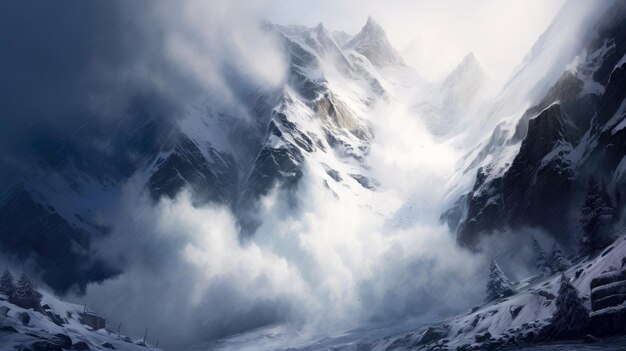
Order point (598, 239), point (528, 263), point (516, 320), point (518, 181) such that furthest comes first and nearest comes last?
point (518, 181)
point (528, 263)
point (598, 239)
point (516, 320)

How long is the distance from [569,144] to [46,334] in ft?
507

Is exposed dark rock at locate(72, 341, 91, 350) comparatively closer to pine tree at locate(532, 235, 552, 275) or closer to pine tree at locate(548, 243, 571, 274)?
pine tree at locate(548, 243, 571, 274)

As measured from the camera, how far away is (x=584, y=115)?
166m

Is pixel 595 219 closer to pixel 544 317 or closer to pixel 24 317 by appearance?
pixel 544 317

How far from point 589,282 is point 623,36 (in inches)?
4548

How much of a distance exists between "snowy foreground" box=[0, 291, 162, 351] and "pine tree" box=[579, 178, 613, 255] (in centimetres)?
10652

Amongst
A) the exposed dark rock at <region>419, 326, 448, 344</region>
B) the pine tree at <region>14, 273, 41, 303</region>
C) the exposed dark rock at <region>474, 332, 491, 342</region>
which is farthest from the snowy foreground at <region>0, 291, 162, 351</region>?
the exposed dark rock at <region>474, 332, 491, 342</region>

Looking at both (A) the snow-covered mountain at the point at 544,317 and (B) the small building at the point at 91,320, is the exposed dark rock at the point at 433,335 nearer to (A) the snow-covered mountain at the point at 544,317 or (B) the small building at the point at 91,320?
(A) the snow-covered mountain at the point at 544,317

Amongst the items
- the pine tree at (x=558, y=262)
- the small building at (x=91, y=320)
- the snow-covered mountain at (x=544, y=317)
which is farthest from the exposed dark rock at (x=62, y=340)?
the pine tree at (x=558, y=262)

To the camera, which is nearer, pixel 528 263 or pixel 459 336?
pixel 459 336

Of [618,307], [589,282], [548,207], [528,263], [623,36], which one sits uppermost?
[623,36]

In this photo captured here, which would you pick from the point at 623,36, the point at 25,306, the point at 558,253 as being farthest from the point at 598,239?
the point at 25,306

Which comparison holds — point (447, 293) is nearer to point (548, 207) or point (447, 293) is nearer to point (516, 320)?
point (548, 207)

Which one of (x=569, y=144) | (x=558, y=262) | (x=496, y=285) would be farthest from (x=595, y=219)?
(x=569, y=144)
